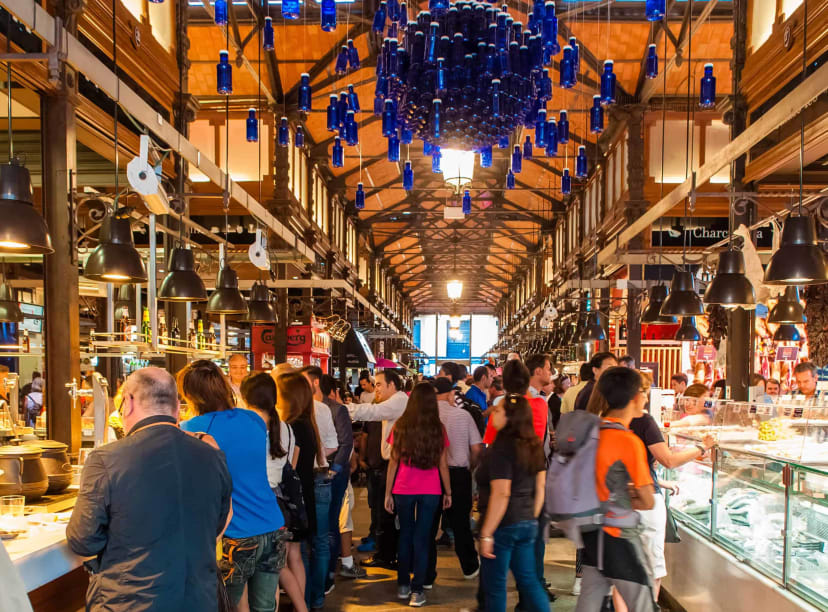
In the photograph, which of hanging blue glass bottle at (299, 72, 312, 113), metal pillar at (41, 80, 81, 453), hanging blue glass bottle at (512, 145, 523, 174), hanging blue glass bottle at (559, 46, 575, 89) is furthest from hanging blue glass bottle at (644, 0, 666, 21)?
metal pillar at (41, 80, 81, 453)

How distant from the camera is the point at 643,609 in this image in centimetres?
341

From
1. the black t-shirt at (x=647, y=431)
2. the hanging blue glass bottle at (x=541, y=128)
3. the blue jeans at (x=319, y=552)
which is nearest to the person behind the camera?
the black t-shirt at (x=647, y=431)

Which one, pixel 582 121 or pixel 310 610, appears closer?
pixel 310 610

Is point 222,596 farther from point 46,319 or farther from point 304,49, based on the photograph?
point 304,49

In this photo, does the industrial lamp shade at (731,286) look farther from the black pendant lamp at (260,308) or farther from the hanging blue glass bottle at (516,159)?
the black pendant lamp at (260,308)

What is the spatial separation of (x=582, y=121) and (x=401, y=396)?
388 inches

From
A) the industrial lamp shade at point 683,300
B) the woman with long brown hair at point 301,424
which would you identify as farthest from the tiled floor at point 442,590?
the industrial lamp shade at point 683,300

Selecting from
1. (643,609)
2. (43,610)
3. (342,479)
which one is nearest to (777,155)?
(342,479)

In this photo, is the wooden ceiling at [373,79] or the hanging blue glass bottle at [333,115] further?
the wooden ceiling at [373,79]

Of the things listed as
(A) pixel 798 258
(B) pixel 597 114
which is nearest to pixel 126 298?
(B) pixel 597 114

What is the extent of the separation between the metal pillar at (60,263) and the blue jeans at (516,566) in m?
3.48

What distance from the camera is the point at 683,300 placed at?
6.41 meters

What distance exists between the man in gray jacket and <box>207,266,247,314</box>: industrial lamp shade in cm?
394

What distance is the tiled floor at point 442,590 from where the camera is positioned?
5293mm
